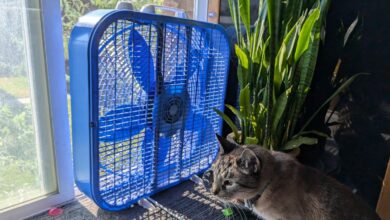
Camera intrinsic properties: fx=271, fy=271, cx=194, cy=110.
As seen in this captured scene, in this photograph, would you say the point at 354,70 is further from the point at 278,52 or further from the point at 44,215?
the point at 44,215

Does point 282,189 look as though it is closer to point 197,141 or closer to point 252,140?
point 252,140

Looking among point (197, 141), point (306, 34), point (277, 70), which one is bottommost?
point (197, 141)

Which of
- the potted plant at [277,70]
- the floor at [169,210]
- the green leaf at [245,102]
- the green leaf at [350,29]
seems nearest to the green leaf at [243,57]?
the potted plant at [277,70]

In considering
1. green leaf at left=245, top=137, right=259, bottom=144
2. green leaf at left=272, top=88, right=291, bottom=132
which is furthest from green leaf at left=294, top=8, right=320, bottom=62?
green leaf at left=245, top=137, right=259, bottom=144

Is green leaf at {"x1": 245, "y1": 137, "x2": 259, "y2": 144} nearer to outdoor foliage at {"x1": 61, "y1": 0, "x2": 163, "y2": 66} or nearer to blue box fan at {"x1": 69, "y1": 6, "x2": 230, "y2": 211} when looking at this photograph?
blue box fan at {"x1": 69, "y1": 6, "x2": 230, "y2": 211}

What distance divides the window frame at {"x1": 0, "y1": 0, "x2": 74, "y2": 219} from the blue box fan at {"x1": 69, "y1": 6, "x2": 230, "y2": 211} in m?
0.09

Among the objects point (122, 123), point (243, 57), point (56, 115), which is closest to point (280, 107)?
point (243, 57)

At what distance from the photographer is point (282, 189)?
0.80m

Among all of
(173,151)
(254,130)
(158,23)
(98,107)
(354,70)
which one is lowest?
(173,151)

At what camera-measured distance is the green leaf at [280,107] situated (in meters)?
0.98

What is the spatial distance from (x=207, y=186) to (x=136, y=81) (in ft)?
1.96

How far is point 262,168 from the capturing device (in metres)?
0.79

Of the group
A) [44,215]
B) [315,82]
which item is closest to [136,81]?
[44,215]

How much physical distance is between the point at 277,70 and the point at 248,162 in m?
0.40
